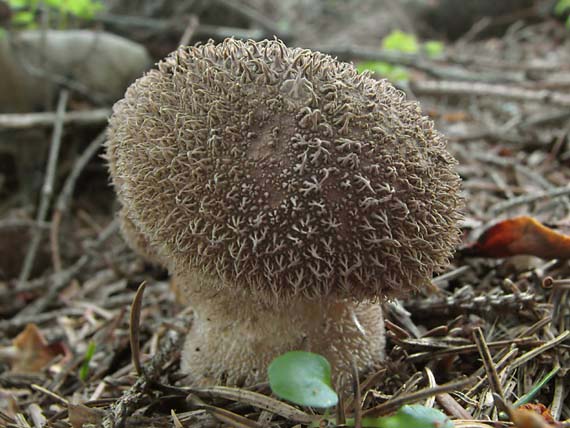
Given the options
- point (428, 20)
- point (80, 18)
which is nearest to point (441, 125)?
point (80, 18)

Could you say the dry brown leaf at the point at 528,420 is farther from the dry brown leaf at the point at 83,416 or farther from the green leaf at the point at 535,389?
the dry brown leaf at the point at 83,416

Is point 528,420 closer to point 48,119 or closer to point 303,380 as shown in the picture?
point 303,380

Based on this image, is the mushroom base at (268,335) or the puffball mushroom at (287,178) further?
the mushroom base at (268,335)

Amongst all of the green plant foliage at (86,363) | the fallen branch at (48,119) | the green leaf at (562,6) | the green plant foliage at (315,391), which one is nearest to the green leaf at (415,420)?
the green plant foliage at (315,391)

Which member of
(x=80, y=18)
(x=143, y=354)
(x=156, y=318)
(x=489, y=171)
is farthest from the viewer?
(x=80, y=18)

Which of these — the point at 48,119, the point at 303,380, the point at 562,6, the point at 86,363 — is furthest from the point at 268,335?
the point at 562,6

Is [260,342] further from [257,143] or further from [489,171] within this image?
[489,171]

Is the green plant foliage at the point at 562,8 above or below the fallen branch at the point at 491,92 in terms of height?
above
